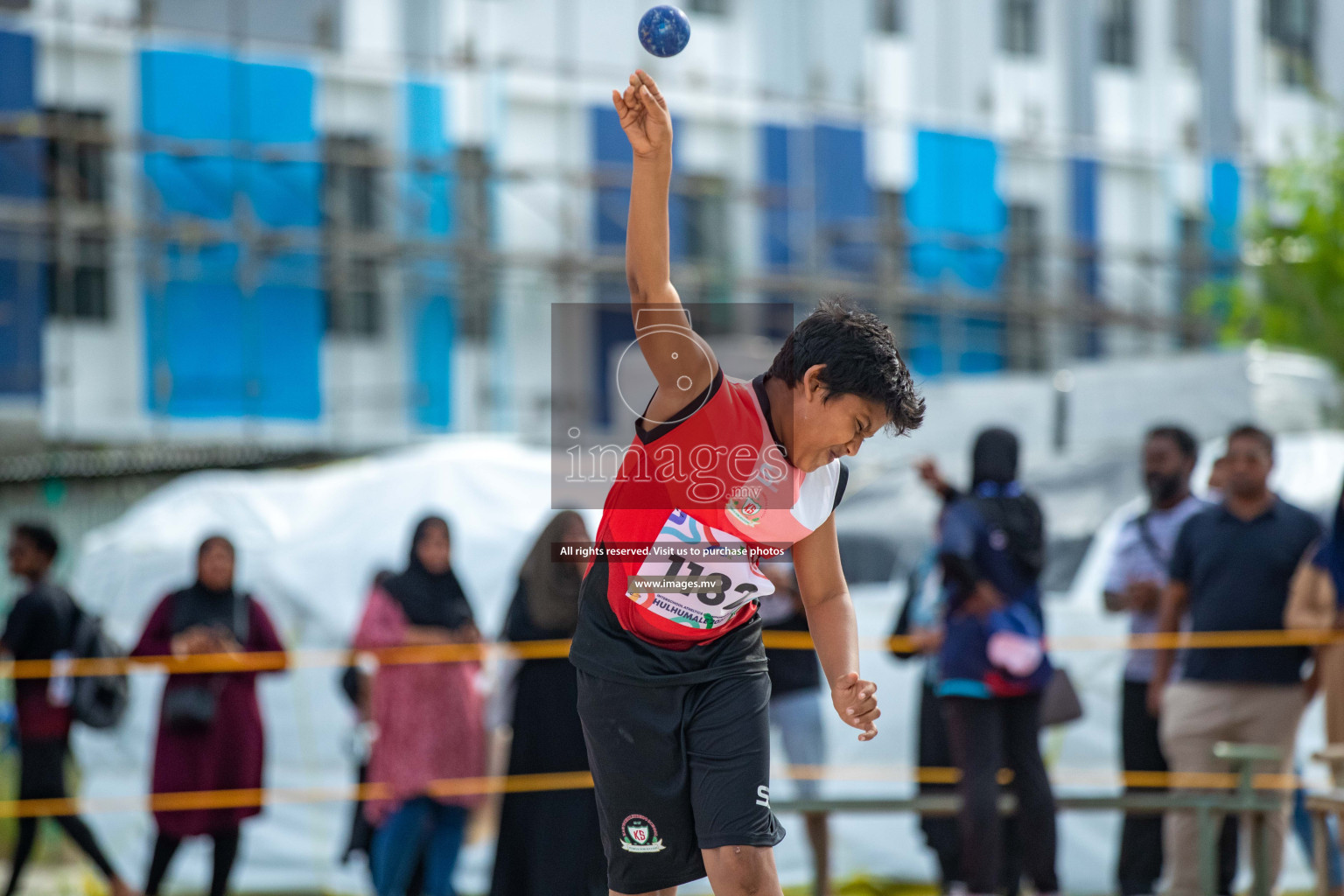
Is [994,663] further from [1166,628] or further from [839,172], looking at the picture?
[839,172]

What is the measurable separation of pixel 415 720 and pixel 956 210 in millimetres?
18670

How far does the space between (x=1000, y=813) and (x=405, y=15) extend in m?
17.0

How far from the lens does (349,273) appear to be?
21.0m

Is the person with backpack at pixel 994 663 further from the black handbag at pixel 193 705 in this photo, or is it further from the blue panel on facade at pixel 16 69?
the blue panel on facade at pixel 16 69

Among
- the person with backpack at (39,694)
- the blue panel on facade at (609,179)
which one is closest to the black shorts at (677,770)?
the person with backpack at (39,694)

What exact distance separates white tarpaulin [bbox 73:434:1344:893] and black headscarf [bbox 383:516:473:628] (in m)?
0.71

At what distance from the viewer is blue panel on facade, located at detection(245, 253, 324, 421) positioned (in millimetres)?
20047

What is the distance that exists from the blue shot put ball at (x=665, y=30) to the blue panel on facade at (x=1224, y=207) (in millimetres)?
24689

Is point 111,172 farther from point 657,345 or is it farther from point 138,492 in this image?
point 657,345

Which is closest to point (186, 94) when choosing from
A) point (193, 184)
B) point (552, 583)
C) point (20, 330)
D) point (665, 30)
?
point (193, 184)

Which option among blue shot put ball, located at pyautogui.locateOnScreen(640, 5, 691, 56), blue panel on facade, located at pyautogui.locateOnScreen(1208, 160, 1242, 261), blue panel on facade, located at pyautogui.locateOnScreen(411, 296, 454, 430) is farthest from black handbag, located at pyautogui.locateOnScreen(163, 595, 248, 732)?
blue panel on facade, located at pyautogui.locateOnScreen(1208, 160, 1242, 261)

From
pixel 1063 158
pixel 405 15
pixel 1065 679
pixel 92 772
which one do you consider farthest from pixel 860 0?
pixel 1065 679

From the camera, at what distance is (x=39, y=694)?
7434mm

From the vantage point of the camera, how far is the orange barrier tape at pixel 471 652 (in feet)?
20.1
